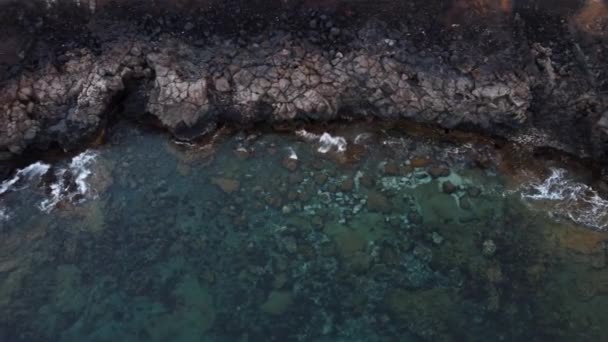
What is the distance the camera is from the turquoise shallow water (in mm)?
17141

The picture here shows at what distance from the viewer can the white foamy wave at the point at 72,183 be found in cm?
2058

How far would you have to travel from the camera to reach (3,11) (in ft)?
74.3

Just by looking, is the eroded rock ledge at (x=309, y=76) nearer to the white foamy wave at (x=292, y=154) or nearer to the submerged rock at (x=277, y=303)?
the white foamy wave at (x=292, y=154)

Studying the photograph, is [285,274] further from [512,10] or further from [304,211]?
[512,10]

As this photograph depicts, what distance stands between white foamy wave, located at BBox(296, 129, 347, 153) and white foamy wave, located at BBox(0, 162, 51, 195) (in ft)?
36.6

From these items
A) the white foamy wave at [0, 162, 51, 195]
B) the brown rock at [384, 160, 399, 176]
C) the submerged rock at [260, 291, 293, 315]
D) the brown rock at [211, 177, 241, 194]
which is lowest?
the submerged rock at [260, 291, 293, 315]

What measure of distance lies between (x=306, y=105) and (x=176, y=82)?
5765mm

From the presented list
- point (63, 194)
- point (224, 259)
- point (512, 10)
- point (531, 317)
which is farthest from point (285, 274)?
point (512, 10)

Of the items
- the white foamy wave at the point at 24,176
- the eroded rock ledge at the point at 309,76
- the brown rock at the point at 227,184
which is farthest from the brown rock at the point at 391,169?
the white foamy wave at the point at 24,176

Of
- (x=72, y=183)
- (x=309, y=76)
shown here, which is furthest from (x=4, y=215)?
(x=309, y=76)

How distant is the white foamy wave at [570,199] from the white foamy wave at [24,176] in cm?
2012

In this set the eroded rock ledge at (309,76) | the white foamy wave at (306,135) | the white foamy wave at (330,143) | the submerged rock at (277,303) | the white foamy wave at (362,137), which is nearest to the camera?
the submerged rock at (277,303)

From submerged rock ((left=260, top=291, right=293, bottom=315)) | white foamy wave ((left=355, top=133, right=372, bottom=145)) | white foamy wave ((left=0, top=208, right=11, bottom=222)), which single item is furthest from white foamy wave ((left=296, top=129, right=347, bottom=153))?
white foamy wave ((left=0, top=208, right=11, bottom=222))

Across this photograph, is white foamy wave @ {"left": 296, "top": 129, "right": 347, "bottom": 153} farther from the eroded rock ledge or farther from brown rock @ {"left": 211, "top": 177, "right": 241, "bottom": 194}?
brown rock @ {"left": 211, "top": 177, "right": 241, "bottom": 194}
